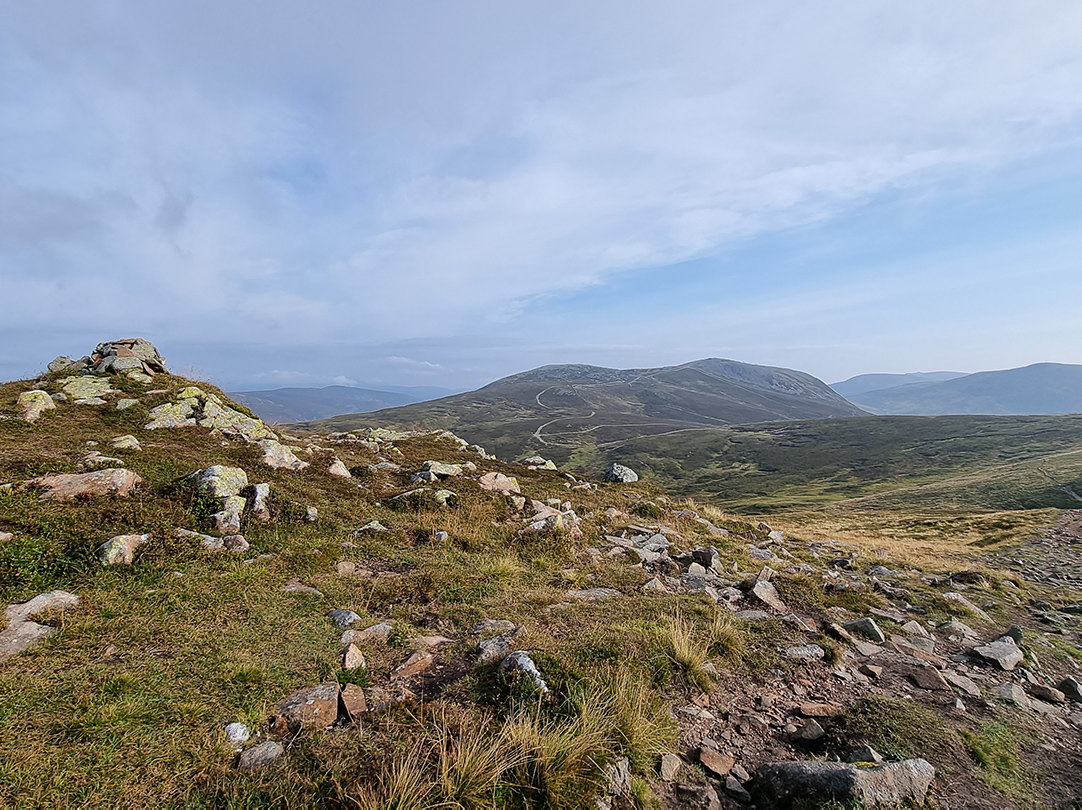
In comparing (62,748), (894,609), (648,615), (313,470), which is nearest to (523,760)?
(62,748)

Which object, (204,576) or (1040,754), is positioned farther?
(204,576)

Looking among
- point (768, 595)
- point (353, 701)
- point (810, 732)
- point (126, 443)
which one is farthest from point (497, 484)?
point (810, 732)

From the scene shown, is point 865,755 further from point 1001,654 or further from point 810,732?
point 1001,654

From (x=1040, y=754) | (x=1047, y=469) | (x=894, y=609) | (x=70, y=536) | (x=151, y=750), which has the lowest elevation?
(x=1047, y=469)

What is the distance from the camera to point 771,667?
312 inches

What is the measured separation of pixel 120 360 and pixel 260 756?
23.6 meters

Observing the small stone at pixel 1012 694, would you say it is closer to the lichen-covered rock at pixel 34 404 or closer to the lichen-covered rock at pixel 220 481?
the lichen-covered rock at pixel 220 481

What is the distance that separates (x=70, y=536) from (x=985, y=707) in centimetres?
1657

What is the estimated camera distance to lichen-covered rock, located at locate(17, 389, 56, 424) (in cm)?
1506

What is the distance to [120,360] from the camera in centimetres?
2083

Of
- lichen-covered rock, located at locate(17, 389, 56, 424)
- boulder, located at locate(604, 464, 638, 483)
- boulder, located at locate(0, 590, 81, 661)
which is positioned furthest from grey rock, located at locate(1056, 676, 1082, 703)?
boulder, located at locate(604, 464, 638, 483)

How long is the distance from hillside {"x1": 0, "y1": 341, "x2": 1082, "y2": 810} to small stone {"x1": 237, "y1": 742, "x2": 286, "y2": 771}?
0.08 ft

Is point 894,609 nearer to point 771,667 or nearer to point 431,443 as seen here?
point 771,667

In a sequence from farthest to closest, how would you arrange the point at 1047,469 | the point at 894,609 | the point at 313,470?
the point at 1047,469 < the point at 313,470 < the point at 894,609
